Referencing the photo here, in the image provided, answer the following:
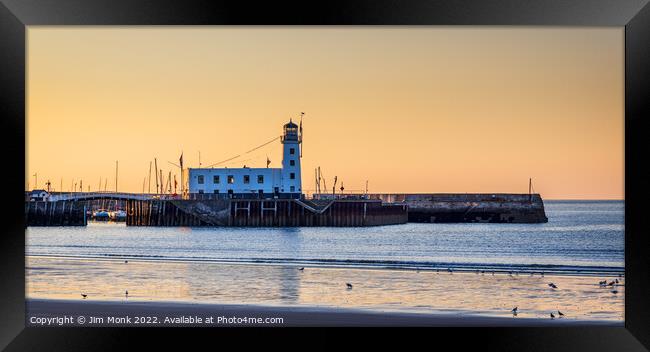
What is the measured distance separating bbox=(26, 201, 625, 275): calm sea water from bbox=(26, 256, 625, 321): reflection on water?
347 centimetres

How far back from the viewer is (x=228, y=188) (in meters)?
51.8

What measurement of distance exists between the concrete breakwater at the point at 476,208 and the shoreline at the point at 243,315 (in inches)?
2045

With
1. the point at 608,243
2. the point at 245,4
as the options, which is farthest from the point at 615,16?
the point at 608,243

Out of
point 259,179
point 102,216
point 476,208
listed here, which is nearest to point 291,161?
point 259,179

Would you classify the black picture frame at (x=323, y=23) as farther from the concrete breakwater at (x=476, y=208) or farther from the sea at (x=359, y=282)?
the concrete breakwater at (x=476, y=208)

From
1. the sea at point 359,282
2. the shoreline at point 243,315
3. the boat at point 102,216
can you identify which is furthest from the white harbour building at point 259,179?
the shoreline at point 243,315

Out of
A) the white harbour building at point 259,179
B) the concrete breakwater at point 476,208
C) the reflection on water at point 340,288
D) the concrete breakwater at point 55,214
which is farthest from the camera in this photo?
the concrete breakwater at point 476,208

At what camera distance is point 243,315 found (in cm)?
1124

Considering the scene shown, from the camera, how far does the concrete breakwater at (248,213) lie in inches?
1937

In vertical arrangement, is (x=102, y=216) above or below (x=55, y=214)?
below

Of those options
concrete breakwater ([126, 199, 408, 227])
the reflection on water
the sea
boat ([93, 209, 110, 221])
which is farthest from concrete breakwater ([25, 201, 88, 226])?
the reflection on water

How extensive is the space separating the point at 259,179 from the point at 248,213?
2749 mm

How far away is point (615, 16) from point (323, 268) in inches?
532

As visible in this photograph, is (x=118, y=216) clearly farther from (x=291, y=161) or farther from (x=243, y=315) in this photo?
(x=243, y=315)
